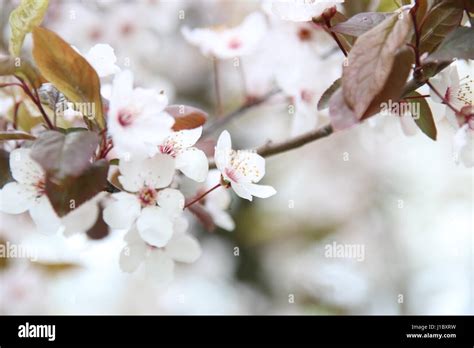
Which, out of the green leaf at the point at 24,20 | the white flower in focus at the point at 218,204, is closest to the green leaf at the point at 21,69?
the green leaf at the point at 24,20

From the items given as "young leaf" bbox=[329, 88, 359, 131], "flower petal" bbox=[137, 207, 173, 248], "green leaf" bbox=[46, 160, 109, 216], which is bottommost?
"flower petal" bbox=[137, 207, 173, 248]

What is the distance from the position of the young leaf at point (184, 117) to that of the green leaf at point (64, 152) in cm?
9

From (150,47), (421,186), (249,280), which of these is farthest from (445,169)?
(150,47)

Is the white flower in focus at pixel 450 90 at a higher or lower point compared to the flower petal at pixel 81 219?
higher

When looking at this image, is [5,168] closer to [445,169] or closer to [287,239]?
[287,239]

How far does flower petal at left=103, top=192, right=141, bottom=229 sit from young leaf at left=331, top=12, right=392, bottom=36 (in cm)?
28

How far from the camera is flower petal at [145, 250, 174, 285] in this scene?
918mm

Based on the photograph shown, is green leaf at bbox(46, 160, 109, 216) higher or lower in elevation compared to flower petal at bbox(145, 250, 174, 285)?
higher

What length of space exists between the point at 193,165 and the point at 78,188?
124mm

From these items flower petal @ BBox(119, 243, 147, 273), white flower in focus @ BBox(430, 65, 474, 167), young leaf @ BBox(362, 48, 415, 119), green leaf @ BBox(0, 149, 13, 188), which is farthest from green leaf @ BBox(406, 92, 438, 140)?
green leaf @ BBox(0, 149, 13, 188)

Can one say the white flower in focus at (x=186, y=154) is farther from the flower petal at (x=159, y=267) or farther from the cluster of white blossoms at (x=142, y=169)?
the flower petal at (x=159, y=267)

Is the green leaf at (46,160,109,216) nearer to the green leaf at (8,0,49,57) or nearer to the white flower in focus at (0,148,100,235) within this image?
the white flower in focus at (0,148,100,235)

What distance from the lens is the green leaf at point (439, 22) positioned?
77 cm

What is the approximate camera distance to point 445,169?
2477mm
